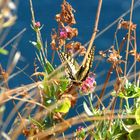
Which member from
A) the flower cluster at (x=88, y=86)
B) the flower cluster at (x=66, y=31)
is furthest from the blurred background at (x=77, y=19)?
the flower cluster at (x=88, y=86)

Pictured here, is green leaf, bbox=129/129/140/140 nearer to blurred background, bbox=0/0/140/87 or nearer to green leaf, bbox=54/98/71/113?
green leaf, bbox=54/98/71/113

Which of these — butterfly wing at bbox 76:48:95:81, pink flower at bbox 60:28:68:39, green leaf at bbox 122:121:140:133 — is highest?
pink flower at bbox 60:28:68:39

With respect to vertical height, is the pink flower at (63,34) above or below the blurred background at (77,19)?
below

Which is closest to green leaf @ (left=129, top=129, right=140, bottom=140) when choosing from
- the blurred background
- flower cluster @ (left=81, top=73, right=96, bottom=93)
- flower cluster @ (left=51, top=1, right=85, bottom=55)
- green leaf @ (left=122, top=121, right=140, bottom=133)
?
green leaf @ (left=122, top=121, right=140, bottom=133)

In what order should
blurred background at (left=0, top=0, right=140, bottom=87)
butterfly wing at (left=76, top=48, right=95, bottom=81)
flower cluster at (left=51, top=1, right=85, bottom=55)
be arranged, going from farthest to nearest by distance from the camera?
blurred background at (left=0, top=0, right=140, bottom=87)
flower cluster at (left=51, top=1, right=85, bottom=55)
butterfly wing at (left=76, top=48, right=95, bottom=81)

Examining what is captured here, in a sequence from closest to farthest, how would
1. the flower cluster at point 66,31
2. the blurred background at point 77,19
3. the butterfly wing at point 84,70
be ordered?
the butterfly wing at point 84,70 < the flower cluster at point 66,31 < the blurred background at point 77,19

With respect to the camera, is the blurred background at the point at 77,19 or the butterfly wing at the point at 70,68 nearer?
the butterfly wing at the point at 70,68

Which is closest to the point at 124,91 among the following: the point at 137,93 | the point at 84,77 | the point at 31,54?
the point at 137,93

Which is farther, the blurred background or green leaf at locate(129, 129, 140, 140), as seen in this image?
the blurred background

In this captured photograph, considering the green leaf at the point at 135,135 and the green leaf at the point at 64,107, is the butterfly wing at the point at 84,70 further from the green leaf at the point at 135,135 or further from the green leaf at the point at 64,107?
the green leaf at the point at 135,135

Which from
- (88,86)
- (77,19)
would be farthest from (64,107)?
(77,19)

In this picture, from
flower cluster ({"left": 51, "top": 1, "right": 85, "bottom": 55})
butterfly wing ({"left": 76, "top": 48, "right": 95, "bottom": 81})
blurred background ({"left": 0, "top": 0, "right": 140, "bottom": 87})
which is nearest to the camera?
butterfly wing ({"left": 76, "top": 48, "right": 95, "bottom": 81})

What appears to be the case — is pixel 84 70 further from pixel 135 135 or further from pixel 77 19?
pixel 77 19
